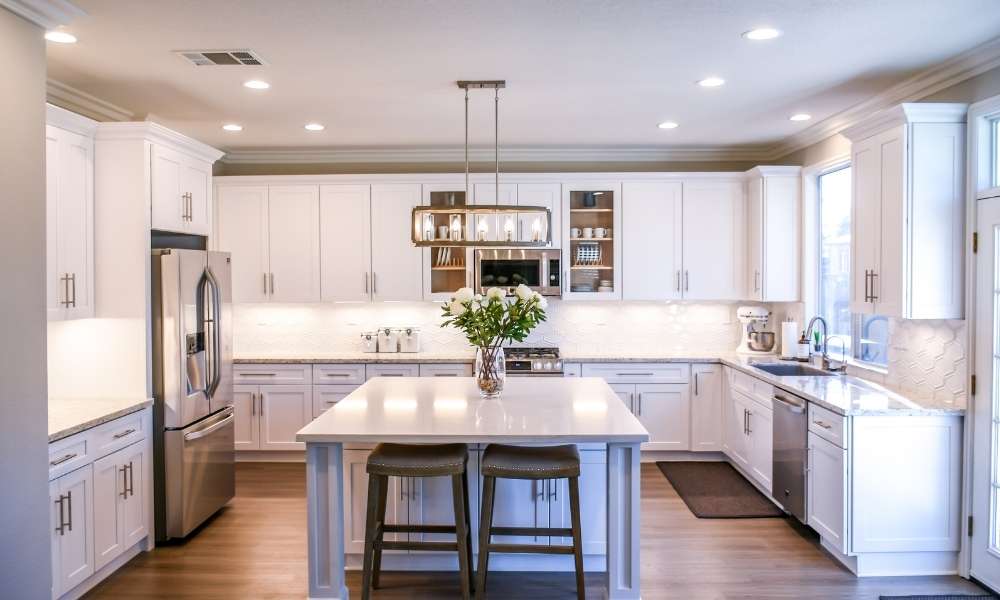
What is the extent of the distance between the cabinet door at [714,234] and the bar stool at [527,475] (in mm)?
3214

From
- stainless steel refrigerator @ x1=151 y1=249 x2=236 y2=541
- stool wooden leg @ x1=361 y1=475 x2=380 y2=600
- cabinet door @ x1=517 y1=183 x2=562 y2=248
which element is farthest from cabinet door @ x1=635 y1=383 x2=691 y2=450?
stainless steel refrigerator @ x1=151 y1=249 x2=236 y2=541

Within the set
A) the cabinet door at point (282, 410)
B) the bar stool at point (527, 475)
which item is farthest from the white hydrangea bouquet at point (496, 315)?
the cabinet door at point (282, 410)

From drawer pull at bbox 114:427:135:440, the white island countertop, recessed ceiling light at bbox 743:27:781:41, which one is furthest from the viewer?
drawer pull at bbox 114:427:135:440

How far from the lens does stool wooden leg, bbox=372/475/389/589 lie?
10.5ft

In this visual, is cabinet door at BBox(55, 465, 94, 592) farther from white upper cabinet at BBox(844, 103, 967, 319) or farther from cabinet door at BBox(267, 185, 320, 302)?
white upper cabinet at BBox(844, 103, 967, 319)

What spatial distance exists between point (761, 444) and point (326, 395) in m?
3.43

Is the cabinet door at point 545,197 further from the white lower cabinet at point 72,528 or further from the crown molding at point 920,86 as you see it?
the white lower cabinet at point 72,528

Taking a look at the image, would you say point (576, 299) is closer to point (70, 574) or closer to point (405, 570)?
point (405, 570)

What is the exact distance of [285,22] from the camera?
300 centimetres

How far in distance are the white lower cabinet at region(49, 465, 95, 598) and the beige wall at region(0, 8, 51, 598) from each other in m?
0.47

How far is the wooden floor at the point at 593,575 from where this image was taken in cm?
333

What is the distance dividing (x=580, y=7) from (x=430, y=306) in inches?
148

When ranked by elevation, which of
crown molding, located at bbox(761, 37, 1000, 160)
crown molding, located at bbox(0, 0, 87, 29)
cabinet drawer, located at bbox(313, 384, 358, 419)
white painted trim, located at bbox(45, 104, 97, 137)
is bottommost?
cabinet drawer, located at bbox(313, 384, 358, 419)

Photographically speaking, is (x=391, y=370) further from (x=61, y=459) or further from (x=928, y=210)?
(x=928, y=210)
